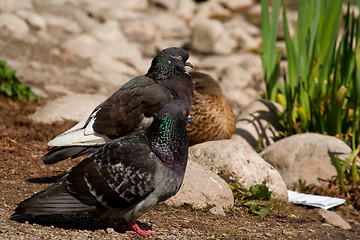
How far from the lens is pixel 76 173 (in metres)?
3.48

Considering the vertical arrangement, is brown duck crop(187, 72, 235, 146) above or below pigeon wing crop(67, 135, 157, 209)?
below

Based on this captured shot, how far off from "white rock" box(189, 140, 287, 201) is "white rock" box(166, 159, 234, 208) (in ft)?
0.78

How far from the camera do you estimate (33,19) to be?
407 inches

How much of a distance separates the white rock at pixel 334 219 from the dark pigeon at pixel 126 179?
5.59 feet

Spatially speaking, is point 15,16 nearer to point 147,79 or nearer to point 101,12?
point 101,12

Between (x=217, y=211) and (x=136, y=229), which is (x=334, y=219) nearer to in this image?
(x=217, y=211)

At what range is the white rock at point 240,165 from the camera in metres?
4.75

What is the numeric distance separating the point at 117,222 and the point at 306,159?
7.30 ft

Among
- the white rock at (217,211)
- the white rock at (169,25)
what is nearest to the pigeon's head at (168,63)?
the white rock at (217,211)

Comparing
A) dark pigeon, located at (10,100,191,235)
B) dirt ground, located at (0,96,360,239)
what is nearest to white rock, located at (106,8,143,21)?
dirt ground, located at (0,96,360,239)

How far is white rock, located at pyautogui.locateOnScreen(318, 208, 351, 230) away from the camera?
14.9ft

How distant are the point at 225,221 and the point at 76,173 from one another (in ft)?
4.19

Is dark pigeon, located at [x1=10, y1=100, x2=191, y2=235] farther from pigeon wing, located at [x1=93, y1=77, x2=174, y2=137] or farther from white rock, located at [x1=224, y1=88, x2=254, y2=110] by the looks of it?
white rock, located at [x1=224, y1=88, x2=254, y2=110]

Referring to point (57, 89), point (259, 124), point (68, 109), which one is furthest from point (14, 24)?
point (259, 124)
